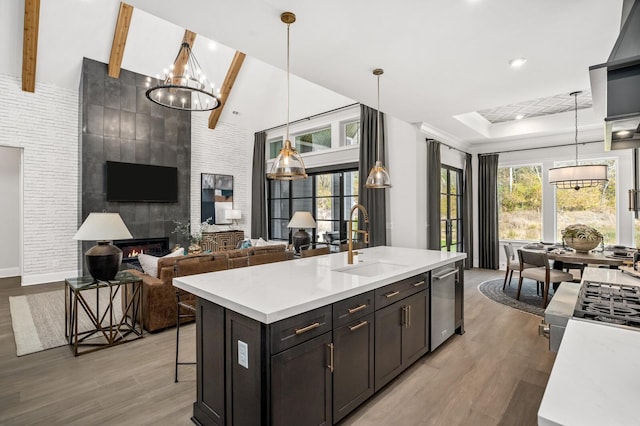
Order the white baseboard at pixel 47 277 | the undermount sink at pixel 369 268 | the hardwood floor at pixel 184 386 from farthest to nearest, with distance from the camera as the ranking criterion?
1. the white baseboard at pixel 47 277
2. the undermount sink at pixel 369 268
3. the hardwood floor at pixel 184 386

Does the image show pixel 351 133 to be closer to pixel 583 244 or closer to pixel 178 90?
pixel 178 90

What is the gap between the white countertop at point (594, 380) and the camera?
0.71 metres

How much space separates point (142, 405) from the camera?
226 cm

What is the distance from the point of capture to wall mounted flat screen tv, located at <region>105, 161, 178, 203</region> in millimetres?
6238

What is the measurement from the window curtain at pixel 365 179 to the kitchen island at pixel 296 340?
298cm

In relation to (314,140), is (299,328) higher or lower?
lower

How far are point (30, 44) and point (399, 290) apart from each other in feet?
22.9

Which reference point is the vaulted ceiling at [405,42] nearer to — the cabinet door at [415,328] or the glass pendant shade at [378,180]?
the glass pendant shade at [378,180]

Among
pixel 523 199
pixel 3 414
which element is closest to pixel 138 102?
pixel 3 414

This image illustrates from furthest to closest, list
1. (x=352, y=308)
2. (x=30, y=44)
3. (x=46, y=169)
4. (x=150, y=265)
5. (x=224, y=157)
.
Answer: (x=224, y=157) < (x=46, y=169) < (x=30, y=44) < (x=150, y=265) < (x=352, y=308)

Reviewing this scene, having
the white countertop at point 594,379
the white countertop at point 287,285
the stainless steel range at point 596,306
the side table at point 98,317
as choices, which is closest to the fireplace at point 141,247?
the side table at point 98,317

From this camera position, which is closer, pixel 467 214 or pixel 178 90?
pixel 178 90

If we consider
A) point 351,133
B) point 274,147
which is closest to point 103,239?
point 351,133

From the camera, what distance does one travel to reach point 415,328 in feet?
9.02
